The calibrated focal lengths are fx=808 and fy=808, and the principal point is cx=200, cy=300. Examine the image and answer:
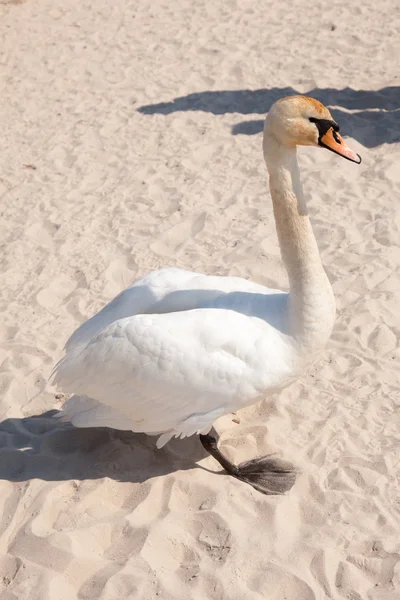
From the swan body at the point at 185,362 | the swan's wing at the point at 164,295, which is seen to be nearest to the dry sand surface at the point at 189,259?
the swan body at the point at 185,362

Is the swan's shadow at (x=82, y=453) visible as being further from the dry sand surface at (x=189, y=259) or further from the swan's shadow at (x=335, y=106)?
the swan's shadow at (x=335, y=106)

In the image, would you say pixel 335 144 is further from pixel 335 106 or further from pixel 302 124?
Answer: pixel 335 106

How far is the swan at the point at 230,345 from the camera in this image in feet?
12.7

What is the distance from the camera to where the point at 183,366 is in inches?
154

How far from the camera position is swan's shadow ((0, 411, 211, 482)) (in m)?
4.36

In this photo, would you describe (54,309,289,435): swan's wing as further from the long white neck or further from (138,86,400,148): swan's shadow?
(138,86,400,148): swan's shadow

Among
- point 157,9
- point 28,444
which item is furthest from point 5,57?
point 28,444

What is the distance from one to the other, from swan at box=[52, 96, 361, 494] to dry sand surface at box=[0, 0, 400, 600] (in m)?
0.33

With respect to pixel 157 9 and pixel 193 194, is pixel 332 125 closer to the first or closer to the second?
pixel 193 194

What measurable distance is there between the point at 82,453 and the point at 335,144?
217 centimetres

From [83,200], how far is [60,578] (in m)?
4.08

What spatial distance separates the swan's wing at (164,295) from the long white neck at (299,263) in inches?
15.7

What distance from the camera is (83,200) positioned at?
717 cm

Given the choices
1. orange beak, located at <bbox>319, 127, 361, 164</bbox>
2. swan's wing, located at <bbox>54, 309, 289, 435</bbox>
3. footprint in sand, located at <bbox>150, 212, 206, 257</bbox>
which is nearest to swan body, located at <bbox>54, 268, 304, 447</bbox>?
swan's wing, located at <bbox>54, 309, 289, 435</bbox>
